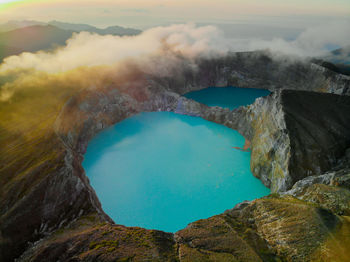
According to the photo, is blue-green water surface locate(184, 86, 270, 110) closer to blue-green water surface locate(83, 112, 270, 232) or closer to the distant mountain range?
blue-green water surface locate(83, 112, 270, 232)

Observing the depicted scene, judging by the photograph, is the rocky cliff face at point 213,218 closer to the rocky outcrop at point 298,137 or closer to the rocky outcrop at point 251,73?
the rocky outcrop at point 298,137

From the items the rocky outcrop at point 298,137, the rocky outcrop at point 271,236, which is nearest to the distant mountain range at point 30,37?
the rocky outcrop at point 298,137

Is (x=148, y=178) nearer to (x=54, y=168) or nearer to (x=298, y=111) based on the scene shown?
(x=54, y=168)

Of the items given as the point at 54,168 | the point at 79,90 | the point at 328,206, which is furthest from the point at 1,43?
the point at 328,206

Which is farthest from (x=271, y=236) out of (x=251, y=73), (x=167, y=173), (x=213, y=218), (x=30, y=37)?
(x=30, y=37)

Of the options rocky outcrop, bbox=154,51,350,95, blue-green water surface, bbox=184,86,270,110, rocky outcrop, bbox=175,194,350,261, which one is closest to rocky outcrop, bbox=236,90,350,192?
rocky outcrop, bbox=175,194,350,261

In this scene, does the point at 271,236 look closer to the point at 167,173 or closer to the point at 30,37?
the point at 167,173
